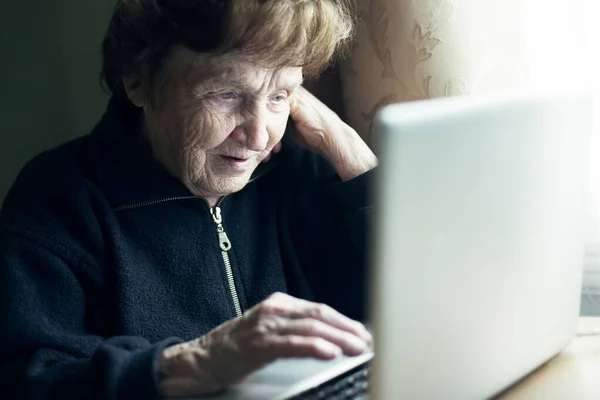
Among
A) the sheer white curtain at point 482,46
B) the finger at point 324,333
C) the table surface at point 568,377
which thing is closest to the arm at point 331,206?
the sheer white curtain at point 482,46

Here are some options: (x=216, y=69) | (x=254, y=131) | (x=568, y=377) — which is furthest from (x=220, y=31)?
(x=568, y=377)

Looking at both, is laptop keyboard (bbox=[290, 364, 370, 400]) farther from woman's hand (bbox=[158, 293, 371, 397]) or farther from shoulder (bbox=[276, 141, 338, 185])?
shoulder (bbox=[276, 141, 338, 185])

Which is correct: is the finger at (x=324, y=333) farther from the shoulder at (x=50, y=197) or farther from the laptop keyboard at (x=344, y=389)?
the shoulder at (x=50, y=197)

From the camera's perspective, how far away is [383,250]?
716 millimetres

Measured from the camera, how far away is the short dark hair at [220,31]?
109cm

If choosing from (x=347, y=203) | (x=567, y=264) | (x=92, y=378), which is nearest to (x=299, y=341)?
(x=92, y=378)

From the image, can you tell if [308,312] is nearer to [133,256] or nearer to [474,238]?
[474,238]

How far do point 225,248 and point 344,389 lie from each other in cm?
40

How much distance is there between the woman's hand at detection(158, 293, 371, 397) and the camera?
85 cm

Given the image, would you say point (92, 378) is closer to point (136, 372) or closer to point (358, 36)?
point (136, 372)

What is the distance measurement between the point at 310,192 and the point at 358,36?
0.30 metres

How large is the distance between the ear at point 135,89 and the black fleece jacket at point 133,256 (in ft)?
0.17

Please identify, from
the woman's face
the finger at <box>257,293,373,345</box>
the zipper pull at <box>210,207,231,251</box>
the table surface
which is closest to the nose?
the woman's face

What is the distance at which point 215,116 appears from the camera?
1163mm
